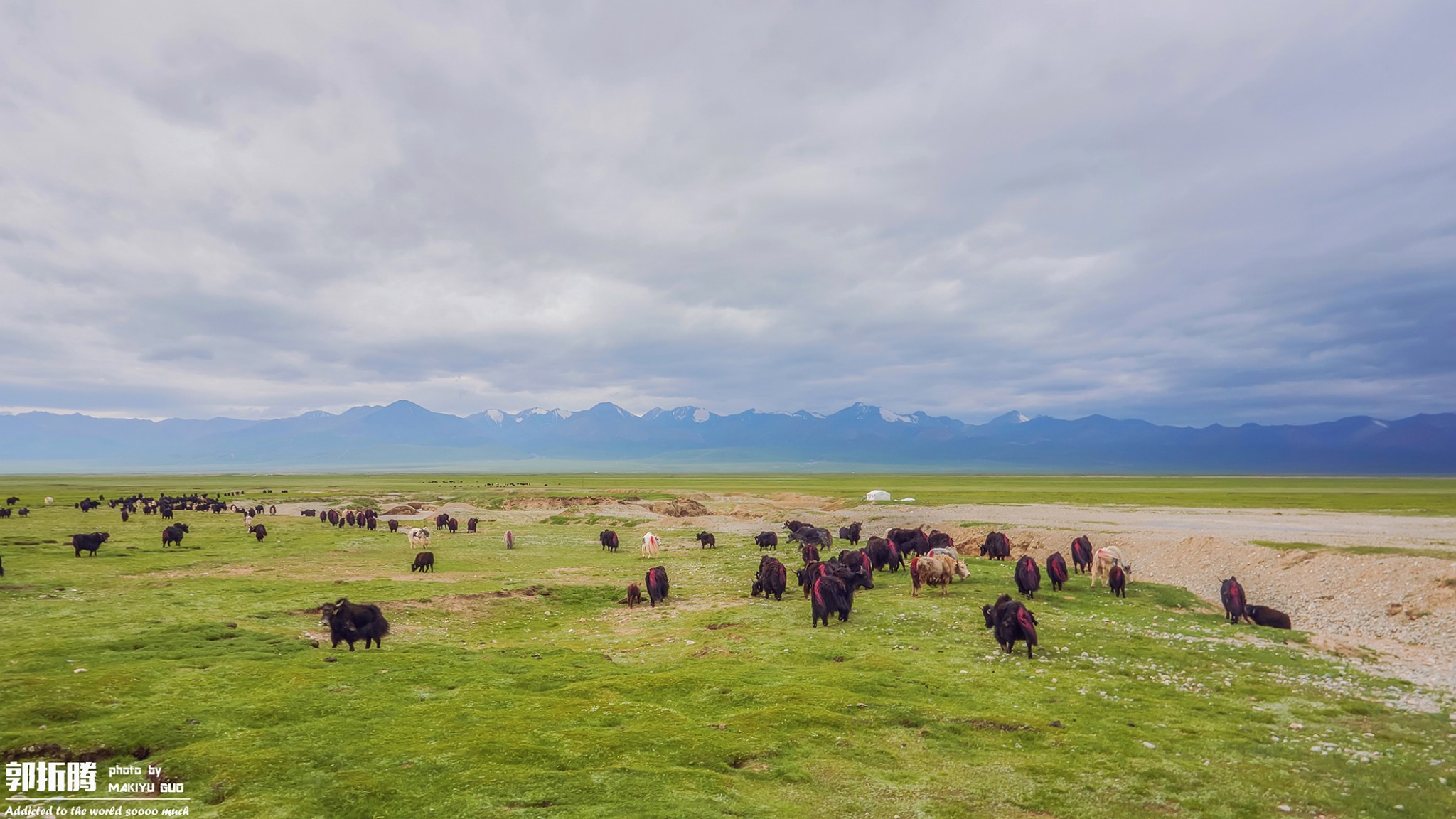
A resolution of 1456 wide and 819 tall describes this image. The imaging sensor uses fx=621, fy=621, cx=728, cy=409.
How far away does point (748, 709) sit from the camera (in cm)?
1129

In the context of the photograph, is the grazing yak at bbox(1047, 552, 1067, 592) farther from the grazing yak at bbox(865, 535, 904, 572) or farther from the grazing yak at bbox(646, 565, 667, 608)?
the grazing yak at bbox(646, 565, 667, 608)

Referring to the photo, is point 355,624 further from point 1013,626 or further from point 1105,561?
point 1105,561

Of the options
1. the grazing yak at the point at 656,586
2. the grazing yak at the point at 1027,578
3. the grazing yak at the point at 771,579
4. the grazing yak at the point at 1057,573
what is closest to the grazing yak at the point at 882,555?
the grazing yak at the point at 771,579

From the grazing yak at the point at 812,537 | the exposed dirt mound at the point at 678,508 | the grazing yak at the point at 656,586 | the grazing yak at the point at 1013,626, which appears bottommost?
the exposed dirt mound at the point at 678,508

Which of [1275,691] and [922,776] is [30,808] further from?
[1275,691]

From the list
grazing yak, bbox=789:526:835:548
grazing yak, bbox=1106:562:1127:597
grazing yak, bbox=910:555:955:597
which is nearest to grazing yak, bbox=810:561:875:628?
grazing yak, bbox=910:555:955:597

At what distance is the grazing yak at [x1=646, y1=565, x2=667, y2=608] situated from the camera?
23.3 meters

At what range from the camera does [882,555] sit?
28891 millimetres

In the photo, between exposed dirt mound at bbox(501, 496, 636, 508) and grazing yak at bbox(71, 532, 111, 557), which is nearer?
grazing yak at bbox(71, 532, 111, 557)

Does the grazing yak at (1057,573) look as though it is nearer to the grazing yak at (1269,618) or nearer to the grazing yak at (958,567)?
the grazing yak at (958,567)

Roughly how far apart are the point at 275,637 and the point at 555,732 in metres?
10.8

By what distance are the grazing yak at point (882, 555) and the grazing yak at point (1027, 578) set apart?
738 centimetres

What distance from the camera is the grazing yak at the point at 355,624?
1570cm

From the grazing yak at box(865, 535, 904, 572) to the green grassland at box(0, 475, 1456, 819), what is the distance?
663 centimetres
